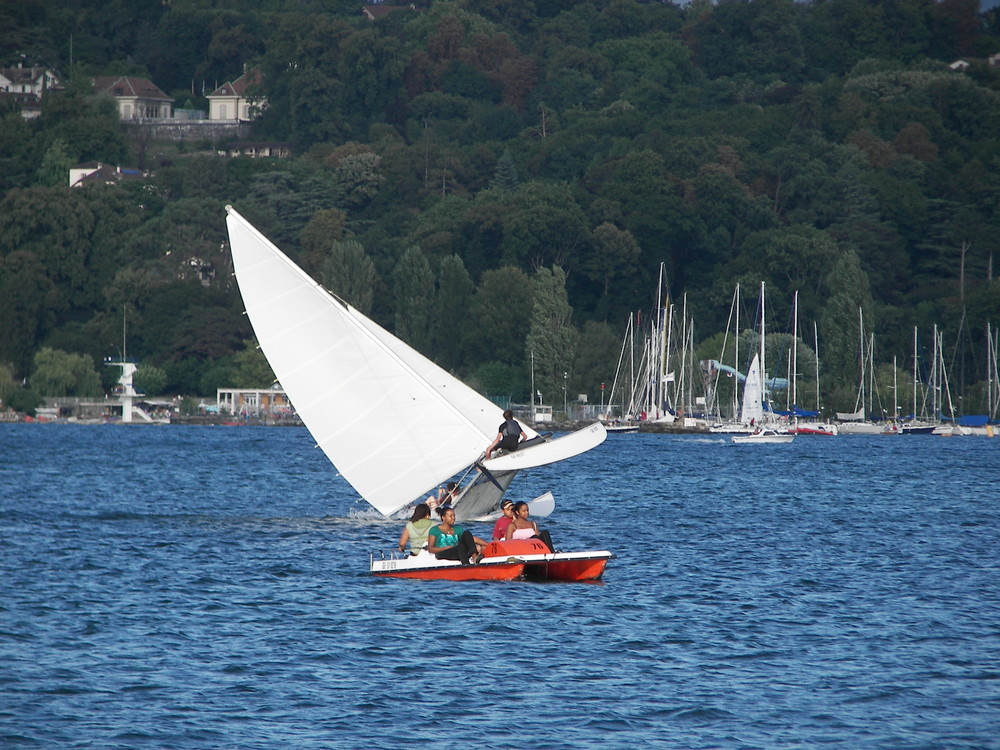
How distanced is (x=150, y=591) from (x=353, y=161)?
149454mm

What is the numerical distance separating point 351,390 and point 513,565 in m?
9.19

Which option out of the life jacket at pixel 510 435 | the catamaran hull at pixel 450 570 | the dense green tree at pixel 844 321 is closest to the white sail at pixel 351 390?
the life jacket at pixel 510 435

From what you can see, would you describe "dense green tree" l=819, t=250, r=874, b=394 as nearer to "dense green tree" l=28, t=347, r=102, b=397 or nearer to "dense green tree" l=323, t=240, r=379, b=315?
"dense green tree" l=323, t=240, r=379, b=315

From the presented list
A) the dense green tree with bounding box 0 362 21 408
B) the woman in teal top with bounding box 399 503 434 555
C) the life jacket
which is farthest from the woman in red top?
the dense green tree with bounding box 0 362 21 408

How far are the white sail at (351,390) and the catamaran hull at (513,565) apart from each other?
6506 mm

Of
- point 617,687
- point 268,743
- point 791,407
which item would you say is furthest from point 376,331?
point 791,407

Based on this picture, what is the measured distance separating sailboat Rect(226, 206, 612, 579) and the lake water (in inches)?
77.5

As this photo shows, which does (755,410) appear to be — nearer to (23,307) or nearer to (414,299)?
(414,299)

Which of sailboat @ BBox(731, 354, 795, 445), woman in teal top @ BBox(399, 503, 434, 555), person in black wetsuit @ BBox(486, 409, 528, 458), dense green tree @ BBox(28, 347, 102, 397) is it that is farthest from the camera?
dense green tree @ BBox(28, 347, 102, 397)

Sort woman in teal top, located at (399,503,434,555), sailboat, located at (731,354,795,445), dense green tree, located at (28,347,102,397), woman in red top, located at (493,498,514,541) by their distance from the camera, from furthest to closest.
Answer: dense green tree, located at (28,347,102,397), sailboat, located at (731,354,795,445), woman in teal top, located at (399,503,434,555), woman in red top, located at (493,498,514,541)

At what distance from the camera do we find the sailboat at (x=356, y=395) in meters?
36.9

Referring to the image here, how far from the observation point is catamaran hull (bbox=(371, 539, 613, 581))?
29.4 meters

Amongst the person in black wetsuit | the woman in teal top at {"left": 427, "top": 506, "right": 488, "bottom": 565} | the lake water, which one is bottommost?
the lake water

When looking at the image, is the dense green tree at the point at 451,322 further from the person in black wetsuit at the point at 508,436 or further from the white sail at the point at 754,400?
the person in black wetsuit at the point at 508,436
